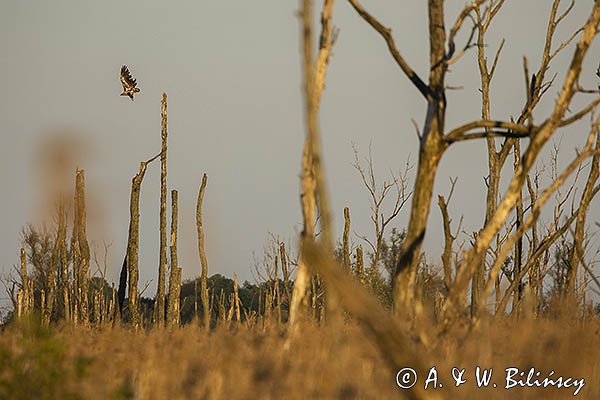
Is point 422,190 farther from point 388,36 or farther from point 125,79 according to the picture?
point 125,79

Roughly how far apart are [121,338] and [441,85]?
15.6 ft

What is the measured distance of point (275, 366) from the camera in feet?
22.9

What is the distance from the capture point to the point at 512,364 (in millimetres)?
7191

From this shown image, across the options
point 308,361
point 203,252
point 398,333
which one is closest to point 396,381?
point 398,333

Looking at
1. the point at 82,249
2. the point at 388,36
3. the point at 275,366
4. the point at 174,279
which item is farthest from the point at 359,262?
the point at 275,366

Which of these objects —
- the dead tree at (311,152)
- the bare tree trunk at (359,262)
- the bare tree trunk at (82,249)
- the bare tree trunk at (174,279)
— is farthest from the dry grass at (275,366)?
the bare tree trunk at (82,249)

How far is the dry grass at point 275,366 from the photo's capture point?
6227 millimetres

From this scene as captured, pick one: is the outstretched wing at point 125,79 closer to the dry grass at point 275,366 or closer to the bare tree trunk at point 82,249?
the bare tree trunk at point 82,249

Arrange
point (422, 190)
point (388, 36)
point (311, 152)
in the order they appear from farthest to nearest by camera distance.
A: 1. point (388, 36)
2. point (422, 190)
3. point (311, 152)

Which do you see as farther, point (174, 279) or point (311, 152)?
point (174, 279)

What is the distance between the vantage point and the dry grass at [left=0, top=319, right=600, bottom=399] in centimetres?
623

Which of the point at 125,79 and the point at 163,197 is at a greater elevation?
the point at 125,79

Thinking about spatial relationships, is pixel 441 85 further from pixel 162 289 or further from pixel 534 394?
pixel 162 289

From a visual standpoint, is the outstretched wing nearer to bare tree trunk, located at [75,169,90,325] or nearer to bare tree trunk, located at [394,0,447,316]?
bare tree trunk, located at [75,169,90,325]
